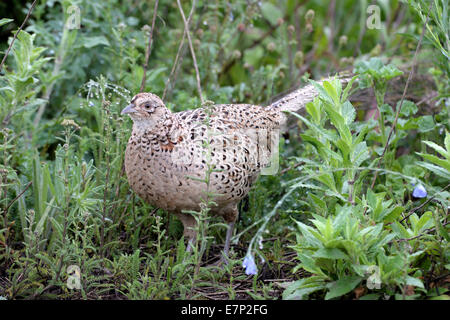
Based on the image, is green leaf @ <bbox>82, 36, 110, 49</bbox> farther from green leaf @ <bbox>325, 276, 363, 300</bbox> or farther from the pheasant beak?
green leaf @ <bbox>325, 276, 363, 300</bbox>

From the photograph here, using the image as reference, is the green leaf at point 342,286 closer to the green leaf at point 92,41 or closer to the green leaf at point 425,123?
the green leaf at point 425,123

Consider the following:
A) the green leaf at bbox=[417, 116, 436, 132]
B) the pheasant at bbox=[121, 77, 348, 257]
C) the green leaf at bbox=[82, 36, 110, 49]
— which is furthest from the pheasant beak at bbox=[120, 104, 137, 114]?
the green leaf at bbox=[417, 116, 436, 132]

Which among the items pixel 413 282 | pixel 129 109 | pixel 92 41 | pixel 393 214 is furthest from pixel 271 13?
pixel 413 282

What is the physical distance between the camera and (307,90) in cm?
400

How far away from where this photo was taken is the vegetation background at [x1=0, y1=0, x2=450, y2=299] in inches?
105

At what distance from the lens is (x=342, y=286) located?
2531mm

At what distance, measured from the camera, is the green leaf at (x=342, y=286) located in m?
2.50

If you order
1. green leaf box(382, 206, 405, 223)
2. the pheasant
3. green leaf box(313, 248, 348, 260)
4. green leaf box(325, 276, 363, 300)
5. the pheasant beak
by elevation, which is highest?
the pheasant beak

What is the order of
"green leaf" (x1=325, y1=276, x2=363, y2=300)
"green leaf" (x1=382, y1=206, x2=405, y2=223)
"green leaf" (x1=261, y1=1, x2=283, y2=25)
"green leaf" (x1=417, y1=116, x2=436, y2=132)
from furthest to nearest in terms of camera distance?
"green leaf" (x1=261, y1=1, x2=283, y2=25) → "green leaf" (x1=417, y1=116, x2=436, y2=132) → "green leaf" (x1=382, y1=206, x2=405, y2=223) → "green leaf" (x1=325, y1=276, x2=363, y2=300)

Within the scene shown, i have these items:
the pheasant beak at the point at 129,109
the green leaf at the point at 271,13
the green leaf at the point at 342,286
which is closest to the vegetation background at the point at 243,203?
the green leaf at the point at 342,286

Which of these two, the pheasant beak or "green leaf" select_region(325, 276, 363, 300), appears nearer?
"green leaf" select_region(325, 276, 363, 300)
